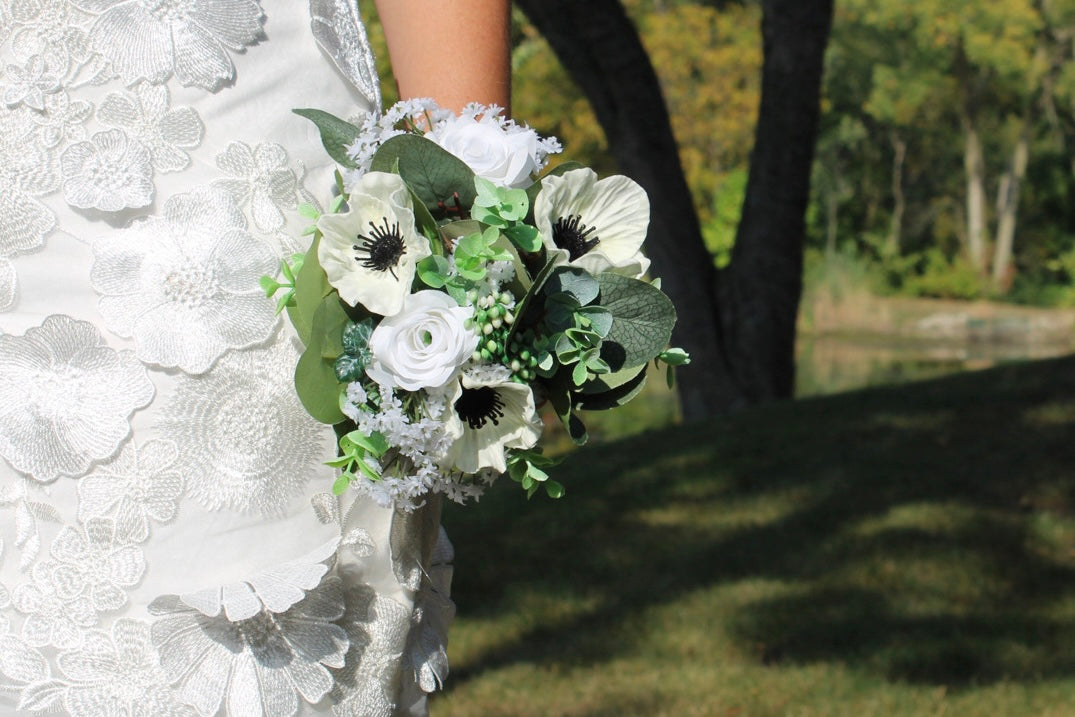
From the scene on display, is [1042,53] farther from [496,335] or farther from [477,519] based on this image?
[496,335]

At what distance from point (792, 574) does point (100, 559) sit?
13.7ft

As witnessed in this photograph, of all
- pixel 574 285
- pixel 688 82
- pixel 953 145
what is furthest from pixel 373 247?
pixel 953 145

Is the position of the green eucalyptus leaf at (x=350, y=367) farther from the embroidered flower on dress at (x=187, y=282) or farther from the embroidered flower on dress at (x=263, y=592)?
the embroidered flower on dress at (x=263, y=592)

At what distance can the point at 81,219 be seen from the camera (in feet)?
4.58

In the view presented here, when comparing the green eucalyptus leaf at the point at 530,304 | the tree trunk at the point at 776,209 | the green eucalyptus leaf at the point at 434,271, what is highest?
the green eucalyptus leaf at the point at 434,271

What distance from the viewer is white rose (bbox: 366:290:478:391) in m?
1.29

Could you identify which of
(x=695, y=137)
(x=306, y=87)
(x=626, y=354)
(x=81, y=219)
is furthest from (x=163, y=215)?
(x=695, y=137)

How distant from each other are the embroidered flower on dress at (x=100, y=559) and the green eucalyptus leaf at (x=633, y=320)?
0.57 meters

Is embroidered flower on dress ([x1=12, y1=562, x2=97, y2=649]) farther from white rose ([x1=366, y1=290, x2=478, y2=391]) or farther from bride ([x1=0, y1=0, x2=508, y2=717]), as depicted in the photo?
white rose ([x1=366, y1=290, x2=478, y2=391])

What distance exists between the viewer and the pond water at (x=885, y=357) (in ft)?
56.9

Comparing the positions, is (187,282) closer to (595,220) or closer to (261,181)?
(261,181)

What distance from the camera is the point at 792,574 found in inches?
205

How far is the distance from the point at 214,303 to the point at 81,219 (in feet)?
0.59

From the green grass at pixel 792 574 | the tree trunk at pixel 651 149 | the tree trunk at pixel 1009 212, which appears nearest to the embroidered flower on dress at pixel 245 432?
the green grass at pixel 792 574
